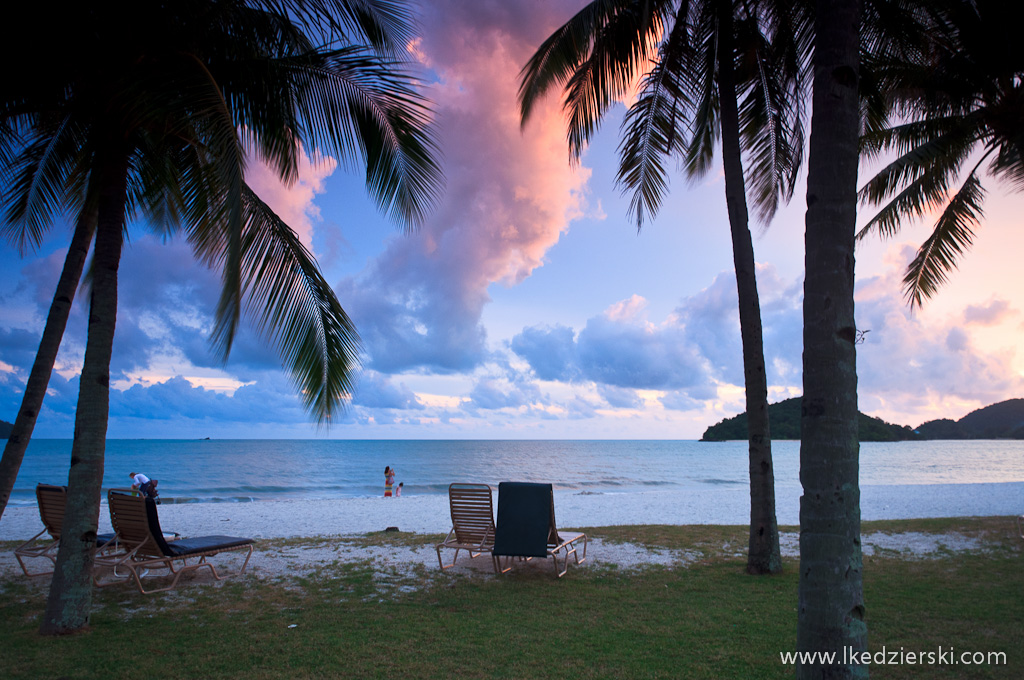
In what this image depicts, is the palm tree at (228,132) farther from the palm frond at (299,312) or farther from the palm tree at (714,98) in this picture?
Result: the palm tree at (714,98)

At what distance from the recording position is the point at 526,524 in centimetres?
661

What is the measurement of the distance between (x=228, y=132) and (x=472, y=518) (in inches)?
191

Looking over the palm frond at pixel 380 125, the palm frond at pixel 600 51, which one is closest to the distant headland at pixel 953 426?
the palm frond at pixel 600 51

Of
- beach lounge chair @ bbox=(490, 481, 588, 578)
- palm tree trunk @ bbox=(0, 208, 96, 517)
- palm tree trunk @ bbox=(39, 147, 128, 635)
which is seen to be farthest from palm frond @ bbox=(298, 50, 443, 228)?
beach lounge chair @ bbox=(490, 481, 588, 578)

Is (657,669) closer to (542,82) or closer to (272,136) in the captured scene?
(272,136)

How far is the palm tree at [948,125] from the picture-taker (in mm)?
8375

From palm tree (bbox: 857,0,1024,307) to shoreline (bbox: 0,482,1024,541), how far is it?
6.15 meters

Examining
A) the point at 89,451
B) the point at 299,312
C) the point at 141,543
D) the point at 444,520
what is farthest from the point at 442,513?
the point at 89,451

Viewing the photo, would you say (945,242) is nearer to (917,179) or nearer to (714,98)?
(917,179)

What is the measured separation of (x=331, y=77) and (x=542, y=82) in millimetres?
2582

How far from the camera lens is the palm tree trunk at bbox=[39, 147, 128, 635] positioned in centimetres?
450

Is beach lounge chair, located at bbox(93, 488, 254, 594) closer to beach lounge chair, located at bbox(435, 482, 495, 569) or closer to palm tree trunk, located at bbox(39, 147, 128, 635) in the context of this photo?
palm tree trunk, located at bbox(39, 147, 128, 635)

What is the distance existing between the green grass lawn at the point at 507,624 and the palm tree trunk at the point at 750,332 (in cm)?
48

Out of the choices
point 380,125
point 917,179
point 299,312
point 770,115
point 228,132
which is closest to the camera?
point 228,132
